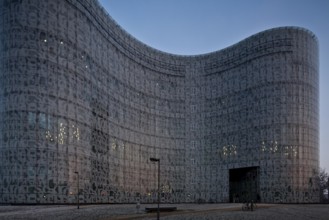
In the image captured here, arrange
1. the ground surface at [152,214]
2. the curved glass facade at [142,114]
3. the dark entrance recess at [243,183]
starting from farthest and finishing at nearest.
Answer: the dark entrance recess at [243,183]
the curved glass facade at [142,114]
the ground surface at [152,214]

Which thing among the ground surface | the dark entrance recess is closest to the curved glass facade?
the dark entrance recess

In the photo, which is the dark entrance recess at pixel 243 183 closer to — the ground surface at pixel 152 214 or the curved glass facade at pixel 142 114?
the curved glass facade at pixel 142 114

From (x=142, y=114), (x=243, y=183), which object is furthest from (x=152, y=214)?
(x=243, y=183)

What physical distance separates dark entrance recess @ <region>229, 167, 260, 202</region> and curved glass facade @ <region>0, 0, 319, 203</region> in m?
0.40

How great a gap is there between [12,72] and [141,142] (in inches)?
1783

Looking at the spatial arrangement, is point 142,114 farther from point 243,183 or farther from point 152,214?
point 152,214

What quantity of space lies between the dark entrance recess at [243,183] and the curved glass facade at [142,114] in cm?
40

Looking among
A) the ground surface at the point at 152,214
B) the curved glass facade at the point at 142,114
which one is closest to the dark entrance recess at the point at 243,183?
the curved glass facade at the point at 142,114

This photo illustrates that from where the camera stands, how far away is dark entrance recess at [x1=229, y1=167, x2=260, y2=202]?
10869cm

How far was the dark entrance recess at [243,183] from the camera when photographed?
108688mm

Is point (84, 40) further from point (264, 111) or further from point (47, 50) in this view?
point (264, 111)

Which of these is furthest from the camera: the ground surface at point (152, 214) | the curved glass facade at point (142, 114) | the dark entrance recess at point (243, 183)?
the dark entrance recess at point (243, 183)

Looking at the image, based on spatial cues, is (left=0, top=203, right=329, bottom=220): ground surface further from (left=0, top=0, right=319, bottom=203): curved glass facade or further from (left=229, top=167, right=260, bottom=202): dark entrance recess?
(left=229, top=167, right=260, bottom=202): dark entrance recess

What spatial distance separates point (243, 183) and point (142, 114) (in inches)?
1439
